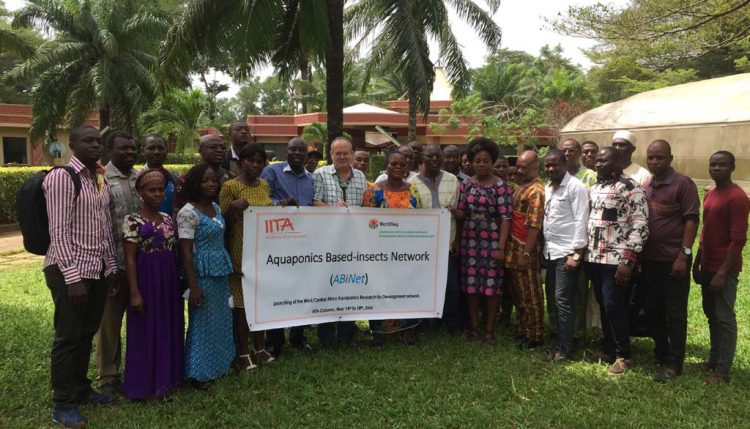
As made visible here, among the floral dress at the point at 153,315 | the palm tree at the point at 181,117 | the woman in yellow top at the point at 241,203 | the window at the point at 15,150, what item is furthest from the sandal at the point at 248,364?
the window at the point at 15,150

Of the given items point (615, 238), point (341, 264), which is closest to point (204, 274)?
point (341, 264)

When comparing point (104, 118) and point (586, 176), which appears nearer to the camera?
point (586, 176)

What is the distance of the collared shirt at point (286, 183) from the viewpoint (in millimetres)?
4215

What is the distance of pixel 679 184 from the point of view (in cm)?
381

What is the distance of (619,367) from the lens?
4.07m

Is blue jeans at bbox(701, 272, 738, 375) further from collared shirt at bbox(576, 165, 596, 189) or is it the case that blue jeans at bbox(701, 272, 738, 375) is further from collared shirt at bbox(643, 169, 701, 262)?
collared shirt at bbox(576, 165, 596, 189)

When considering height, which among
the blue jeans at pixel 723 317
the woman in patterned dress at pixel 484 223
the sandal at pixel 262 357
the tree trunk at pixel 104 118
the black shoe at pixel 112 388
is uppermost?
the tree trunk at pixel 104 118

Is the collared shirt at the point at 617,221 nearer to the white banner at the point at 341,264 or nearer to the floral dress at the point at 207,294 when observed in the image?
the white banner at the point at 341,264

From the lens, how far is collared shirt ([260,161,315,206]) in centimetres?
421

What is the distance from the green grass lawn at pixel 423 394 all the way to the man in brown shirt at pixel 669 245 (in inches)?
14.7

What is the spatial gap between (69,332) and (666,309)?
414cm

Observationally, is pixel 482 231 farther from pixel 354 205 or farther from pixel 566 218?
pixel 354 205

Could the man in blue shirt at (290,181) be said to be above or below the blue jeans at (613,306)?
above

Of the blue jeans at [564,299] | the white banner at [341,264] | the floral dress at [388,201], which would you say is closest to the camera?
the white banner at [341,264]
